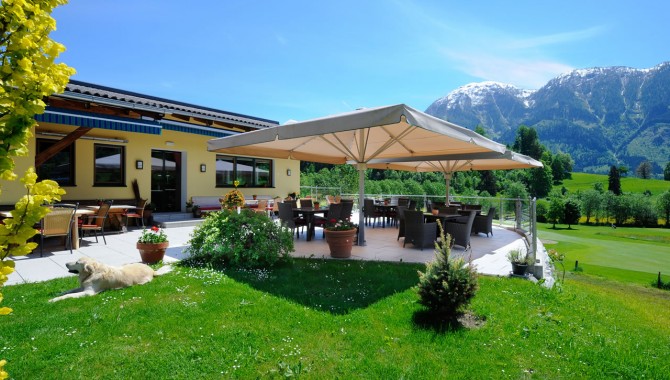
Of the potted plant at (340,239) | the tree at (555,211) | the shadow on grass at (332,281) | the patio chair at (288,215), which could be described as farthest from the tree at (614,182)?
the shadow on grass at (332,281)

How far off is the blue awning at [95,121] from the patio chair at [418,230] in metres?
6.86

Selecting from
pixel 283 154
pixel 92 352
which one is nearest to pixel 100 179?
pixel 283 154

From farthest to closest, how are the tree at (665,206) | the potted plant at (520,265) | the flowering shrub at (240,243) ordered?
A: 1. the tree at (665,206)
2. the flowering shrub at (240,243)
3. the potted plant at (520,265)

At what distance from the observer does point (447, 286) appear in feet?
11.2

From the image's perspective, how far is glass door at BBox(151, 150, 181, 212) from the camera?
A: 11.5 metres

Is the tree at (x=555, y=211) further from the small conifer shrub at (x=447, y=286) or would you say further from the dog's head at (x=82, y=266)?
the dog's head at (x=82, y=266)

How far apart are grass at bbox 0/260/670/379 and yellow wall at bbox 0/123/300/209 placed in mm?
5733

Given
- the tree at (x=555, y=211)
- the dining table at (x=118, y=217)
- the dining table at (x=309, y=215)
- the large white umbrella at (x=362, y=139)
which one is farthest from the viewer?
the tree at (x=555, y=211)

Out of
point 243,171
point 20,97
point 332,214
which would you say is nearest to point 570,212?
point 243,171

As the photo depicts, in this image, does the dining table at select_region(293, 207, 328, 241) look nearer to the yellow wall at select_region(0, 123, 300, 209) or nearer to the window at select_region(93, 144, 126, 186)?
the yellow wall at select_region(0, 123, 300, 209)

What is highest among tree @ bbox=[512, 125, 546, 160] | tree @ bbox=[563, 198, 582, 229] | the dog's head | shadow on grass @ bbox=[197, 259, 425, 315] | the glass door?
tree @ bbox=[512, 125, 546, 160]

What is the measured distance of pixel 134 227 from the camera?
10.2 meters

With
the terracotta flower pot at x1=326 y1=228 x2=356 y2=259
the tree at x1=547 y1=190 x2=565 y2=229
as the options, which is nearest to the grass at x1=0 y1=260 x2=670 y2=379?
the terracotta flower pot at x1=326 y1=228 x2=356 y2=259

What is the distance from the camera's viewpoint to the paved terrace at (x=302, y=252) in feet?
18.3
